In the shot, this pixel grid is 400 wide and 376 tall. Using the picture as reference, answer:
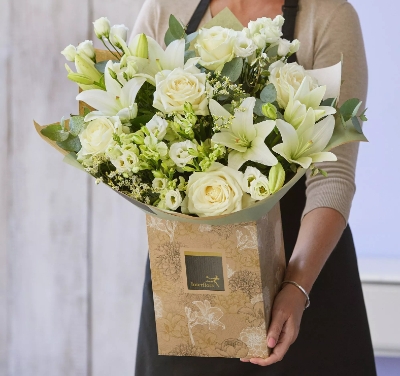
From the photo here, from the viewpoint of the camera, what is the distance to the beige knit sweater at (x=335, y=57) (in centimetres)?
108

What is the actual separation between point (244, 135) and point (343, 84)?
46 centimetres

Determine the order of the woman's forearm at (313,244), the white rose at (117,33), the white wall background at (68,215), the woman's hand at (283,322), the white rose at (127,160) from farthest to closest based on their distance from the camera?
the white wall background at (68,215) < the woman's forearm at (313,244) < the woman's hand at (283,322) < the white rose at (117,33) < the white rose at (127,160)

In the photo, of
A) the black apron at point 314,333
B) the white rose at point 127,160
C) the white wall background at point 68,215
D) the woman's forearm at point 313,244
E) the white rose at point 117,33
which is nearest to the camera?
the white rose at point 127,160

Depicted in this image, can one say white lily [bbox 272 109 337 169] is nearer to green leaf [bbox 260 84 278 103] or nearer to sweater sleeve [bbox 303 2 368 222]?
green leaf [bbox 260 84 278 103]

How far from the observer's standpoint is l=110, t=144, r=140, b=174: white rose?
679 mm

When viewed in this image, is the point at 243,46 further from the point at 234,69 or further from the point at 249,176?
the point at 249,176

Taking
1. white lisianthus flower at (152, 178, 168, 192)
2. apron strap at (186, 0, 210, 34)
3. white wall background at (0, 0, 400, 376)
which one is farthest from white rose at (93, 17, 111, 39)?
white wall background at (0, 0, 400, 376)

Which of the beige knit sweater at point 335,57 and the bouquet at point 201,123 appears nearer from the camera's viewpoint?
the bouquet at point 201,123

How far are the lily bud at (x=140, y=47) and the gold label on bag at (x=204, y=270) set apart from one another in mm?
273

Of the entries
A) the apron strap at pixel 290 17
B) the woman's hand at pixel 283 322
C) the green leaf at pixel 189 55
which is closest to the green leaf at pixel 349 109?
the green leaf at pixel 189 55

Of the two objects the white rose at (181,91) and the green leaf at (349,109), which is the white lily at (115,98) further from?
the green leaf at (349,109)

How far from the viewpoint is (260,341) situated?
2.85 ft

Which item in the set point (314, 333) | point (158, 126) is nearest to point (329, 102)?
point (158, 126)

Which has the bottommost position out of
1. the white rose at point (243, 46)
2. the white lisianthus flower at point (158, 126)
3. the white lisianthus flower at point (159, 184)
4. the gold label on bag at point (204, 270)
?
the gold label on bag at point (204, 270)
